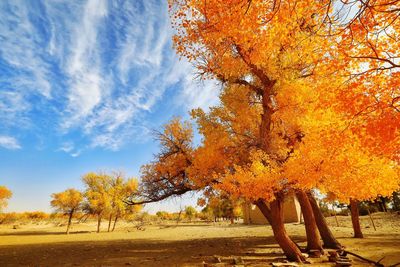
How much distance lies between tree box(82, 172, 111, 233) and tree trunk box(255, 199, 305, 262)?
114 feet

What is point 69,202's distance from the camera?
42.6 m

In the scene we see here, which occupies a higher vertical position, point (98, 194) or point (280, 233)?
point (98, 194)

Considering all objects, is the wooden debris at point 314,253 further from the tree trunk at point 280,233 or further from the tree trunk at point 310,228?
the tree trunk at point 280,233

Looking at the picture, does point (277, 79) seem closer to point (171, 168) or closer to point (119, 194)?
point (171, 168)

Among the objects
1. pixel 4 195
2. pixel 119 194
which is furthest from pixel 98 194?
pixel 4 195

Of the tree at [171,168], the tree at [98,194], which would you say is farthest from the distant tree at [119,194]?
the tree at [171,168]

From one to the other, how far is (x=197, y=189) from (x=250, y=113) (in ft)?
17.4

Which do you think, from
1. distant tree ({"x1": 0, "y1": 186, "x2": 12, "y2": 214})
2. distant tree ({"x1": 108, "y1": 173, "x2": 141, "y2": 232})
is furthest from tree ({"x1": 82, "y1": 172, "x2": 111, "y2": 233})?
distant tree ({"x1": 0, "y1": 186, "x2": 12, "y2": 214})

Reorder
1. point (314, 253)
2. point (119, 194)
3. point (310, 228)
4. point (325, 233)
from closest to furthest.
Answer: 1. point (314, 253)
2. point (310, 228)
3. point (325, 233)
4. point (119, 194)

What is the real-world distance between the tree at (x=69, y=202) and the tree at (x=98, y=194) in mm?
1328

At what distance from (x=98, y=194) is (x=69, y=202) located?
16.1 feet

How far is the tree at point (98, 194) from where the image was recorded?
41500mm

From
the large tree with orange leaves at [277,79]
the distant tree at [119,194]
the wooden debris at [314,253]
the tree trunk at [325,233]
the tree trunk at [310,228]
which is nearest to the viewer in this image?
the large tree with orange leaves at [277,79]

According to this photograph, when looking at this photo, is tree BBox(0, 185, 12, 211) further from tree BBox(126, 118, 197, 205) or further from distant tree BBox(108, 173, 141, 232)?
tree BBox(126, 118, 197, 205)
